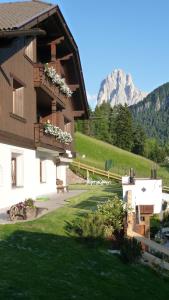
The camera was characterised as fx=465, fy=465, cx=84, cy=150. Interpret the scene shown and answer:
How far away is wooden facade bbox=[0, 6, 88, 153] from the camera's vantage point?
18.1 meters

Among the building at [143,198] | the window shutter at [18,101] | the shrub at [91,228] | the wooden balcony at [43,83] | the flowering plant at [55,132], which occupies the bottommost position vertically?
the shrub at [91,228]

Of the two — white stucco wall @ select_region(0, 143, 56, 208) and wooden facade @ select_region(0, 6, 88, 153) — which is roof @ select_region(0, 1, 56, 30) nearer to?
wooden facade @ select_region(0, 6, 88, 153)

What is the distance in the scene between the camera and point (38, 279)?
7898 millimetres

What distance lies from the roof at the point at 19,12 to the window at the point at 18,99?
2868mm

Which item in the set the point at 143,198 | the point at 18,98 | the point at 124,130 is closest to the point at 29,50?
the point at 18,98

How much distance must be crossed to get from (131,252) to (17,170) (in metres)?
10.6

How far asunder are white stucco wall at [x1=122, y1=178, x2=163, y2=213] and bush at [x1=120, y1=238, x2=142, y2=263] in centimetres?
312

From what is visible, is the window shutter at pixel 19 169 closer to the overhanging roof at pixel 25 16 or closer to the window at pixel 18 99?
the window at pixel 18 99

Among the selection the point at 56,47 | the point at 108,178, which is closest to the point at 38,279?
the point at 56,47

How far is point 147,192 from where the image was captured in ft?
47.0

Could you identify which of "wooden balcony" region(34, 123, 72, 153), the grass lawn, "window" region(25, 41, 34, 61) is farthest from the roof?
the grass lawn

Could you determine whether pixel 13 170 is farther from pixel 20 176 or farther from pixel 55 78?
pixel 55 78

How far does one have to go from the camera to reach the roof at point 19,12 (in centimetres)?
1584

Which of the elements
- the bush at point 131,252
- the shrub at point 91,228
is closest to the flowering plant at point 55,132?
the shrub at point 91,228
